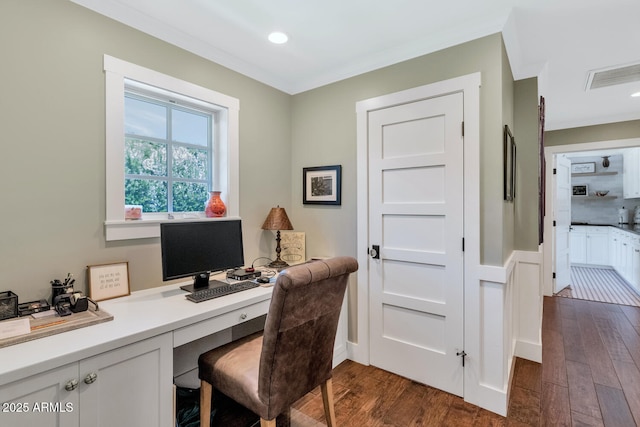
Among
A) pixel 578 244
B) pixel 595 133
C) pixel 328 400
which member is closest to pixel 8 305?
pixel 328 400

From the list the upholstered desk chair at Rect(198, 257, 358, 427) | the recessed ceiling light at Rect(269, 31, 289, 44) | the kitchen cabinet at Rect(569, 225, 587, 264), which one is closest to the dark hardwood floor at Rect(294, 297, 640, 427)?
the upholstered desk chair at Rect(198, 257, 358, 427)

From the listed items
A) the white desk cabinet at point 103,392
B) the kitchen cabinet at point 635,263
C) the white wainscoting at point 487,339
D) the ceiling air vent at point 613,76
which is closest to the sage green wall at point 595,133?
the ceiling air vent at point 613,76

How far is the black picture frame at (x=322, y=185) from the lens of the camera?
268cm

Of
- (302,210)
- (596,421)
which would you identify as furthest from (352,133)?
(596,421)

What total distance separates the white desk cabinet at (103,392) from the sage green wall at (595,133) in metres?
5.20

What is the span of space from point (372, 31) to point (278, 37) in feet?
2.10

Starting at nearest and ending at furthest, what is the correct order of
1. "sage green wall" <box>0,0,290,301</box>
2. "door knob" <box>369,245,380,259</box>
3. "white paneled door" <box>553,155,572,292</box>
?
"sage green wall" <box>0,0,290,301</box>, "door knob" <box>369,245,380,259</box>, "white paneled door" <box>553,155,572,292</box>

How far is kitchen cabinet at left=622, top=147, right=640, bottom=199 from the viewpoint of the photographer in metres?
5.46

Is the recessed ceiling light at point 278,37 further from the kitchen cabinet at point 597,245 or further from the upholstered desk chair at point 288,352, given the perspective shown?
the kitchen cabinet at point 597,245

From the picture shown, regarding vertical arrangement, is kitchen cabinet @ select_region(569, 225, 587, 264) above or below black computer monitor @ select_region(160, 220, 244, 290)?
below

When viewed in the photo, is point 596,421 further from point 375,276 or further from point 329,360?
point 329,360

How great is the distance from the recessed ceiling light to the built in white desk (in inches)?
69.4

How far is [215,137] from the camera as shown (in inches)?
98.3

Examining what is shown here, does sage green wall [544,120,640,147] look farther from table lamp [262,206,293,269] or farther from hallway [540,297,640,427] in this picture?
table lamp [262,206,293,269]
